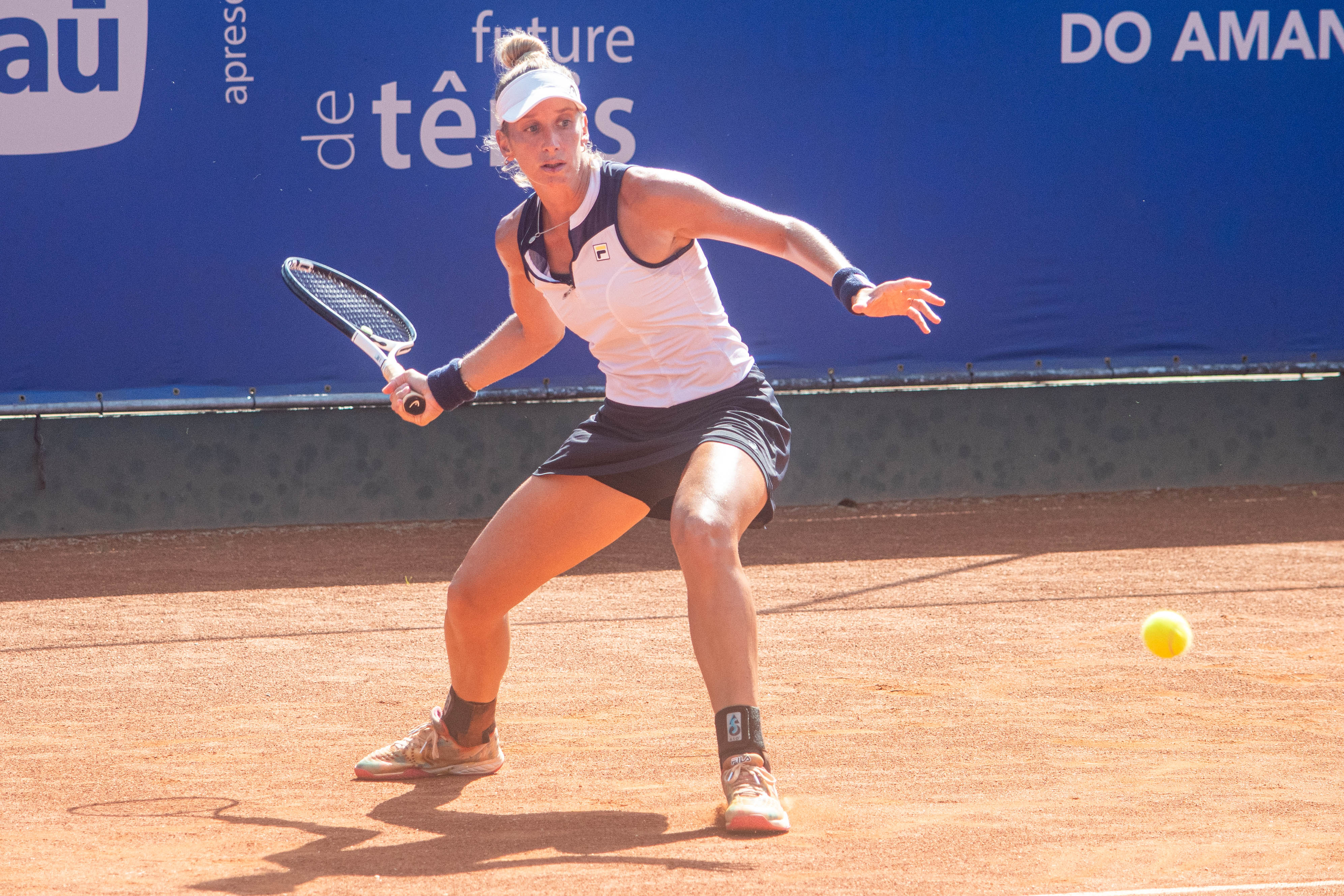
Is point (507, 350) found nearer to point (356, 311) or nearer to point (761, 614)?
point (356, 311)

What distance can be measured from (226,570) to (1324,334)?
224 inches

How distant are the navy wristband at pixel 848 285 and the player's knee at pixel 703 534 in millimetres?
516

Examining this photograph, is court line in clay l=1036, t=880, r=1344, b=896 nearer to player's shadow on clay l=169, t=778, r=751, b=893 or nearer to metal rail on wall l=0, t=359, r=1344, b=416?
player's shadow on clay l=169, t=778, r=751, b=893

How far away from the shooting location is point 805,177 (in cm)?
771

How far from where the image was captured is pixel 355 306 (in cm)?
446

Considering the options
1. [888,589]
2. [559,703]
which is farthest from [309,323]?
[559,703]

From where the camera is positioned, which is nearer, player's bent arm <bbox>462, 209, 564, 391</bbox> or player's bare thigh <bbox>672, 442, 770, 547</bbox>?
player's bare thigh <bbox>672, 442, 770, 547</bbox>

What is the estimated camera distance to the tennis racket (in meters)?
4.12

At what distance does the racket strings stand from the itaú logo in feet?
11.3

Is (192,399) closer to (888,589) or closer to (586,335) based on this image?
(888,589)

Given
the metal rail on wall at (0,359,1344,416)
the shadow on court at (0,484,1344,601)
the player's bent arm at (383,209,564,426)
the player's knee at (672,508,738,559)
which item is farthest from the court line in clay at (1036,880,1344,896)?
the metal rail on wall at (0,359,1344,416)

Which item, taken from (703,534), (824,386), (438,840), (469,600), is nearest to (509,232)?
(469,600)

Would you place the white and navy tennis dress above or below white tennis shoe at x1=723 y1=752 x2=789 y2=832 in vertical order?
above

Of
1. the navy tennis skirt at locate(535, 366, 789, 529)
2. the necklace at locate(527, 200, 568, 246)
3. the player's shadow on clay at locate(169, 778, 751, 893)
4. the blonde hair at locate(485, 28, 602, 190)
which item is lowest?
the player's shadow on clay at locate(169, 778, 751, 893)
